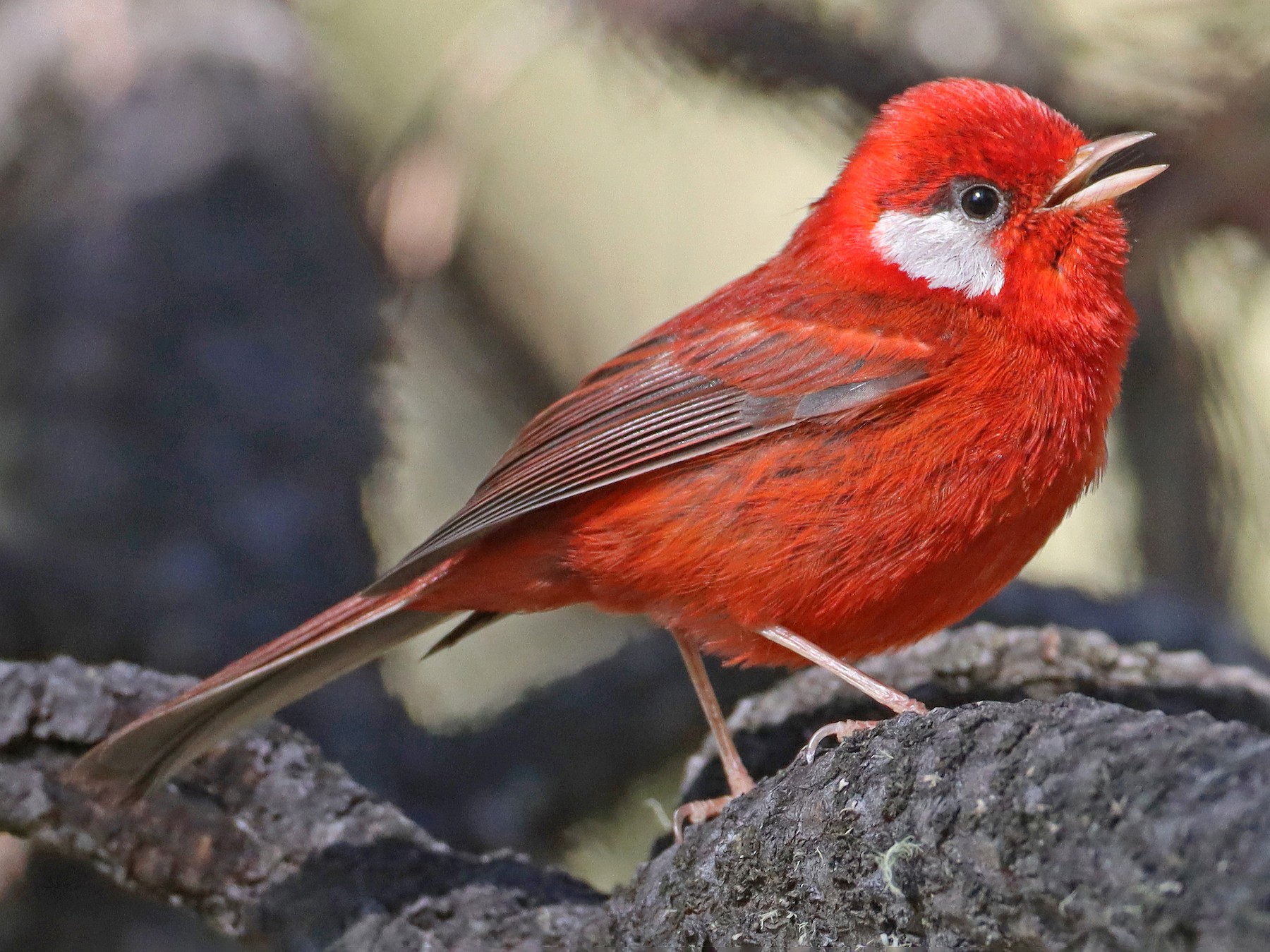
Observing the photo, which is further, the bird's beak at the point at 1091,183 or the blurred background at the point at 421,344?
the blurred background at the point at 421,344

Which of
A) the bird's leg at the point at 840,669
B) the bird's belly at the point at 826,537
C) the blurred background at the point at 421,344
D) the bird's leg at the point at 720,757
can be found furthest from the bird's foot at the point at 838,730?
the blurred background at the point at 421,344

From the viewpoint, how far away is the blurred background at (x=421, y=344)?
4461 millimetres

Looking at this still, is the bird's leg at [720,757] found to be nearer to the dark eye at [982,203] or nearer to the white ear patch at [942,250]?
the white ear patch at [942,250]

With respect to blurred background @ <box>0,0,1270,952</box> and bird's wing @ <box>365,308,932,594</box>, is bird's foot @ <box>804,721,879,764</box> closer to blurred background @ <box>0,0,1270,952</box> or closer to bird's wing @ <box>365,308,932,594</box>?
bird's wing @ <box>365,308,932,594</box>

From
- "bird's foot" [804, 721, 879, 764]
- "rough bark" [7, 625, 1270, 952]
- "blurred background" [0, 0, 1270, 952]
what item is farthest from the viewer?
"blurred background" [0, 0, 1270, 952]

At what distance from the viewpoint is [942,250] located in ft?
11.6

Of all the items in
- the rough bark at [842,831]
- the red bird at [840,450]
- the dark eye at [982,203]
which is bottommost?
the rough bark at [842,831]

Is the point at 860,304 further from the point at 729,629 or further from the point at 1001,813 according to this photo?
the point at 1001,813

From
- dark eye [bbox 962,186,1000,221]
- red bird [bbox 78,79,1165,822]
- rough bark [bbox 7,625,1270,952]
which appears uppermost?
dark eye [bbox 962,186,1000,221]

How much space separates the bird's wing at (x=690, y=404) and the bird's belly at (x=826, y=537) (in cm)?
8

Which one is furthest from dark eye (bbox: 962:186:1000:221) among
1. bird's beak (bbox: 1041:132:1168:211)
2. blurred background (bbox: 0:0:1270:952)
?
blurred background (bbox: 0:0:1270:952)

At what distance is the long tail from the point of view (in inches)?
126

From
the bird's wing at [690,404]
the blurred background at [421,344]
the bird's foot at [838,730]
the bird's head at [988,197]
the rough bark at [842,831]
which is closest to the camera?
the rough bark at [842,831]

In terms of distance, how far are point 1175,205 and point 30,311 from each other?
4109mm
